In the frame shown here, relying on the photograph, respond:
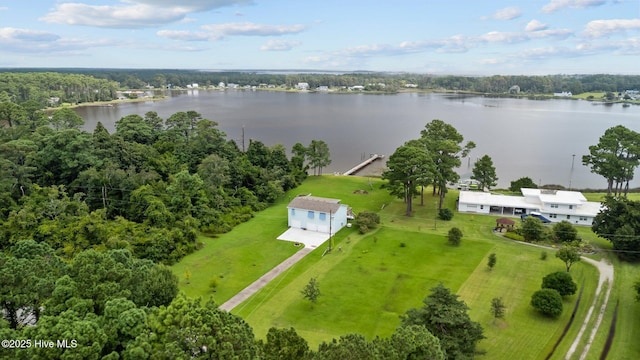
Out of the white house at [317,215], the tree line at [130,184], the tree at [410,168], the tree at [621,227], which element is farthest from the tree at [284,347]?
the tree at [621,227]

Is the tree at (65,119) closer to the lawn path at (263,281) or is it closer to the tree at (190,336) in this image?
the lawn path at (263,281)

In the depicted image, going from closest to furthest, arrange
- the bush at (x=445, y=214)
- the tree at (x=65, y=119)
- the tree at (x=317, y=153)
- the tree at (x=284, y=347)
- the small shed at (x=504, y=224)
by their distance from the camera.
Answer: the tree at (x=284, y=347)
the small shed at (x=504, y=224)
the bush at (x=445, y=214)
the tree at (x=317, y=153)
the tree at (x=65, y=119)

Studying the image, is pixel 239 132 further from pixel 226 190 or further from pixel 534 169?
pixel 534 169

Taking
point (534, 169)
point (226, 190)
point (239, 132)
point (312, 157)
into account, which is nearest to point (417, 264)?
point (226, 190)

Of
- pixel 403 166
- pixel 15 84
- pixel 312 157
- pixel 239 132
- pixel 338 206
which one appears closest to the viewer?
pixel 338 206

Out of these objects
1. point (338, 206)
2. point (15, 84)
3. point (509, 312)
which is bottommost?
point (509, 312)

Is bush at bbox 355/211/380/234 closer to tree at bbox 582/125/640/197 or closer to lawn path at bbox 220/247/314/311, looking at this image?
lawn path at bbox 220/247/314/311
